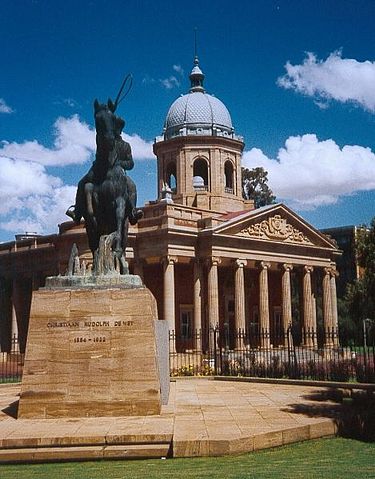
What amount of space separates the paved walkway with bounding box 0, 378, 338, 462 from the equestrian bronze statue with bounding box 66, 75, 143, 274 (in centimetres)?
346

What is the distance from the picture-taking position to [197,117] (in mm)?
56750

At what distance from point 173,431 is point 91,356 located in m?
2.66

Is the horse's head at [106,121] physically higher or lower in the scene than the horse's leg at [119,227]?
higher

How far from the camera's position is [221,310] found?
5131cm

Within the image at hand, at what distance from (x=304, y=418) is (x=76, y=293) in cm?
499

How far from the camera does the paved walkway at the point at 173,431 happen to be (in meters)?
9.84

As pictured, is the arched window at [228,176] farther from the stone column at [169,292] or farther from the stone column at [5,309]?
the stone column at [5,309]

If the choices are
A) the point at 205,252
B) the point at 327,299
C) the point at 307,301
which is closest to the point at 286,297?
the point at 307,301

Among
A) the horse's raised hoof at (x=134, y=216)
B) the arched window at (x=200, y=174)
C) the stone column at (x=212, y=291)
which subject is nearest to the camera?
the horse's raised hoof at (x=134, y=216)

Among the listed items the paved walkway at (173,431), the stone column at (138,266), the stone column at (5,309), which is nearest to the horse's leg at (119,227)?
the paved walkway at (173,431)

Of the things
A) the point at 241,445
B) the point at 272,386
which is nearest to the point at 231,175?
the point at 272,386

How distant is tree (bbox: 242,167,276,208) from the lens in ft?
241

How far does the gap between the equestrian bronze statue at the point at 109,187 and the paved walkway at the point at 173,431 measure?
3.46 m

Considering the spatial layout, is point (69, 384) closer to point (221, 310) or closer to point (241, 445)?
point (241, 445)
